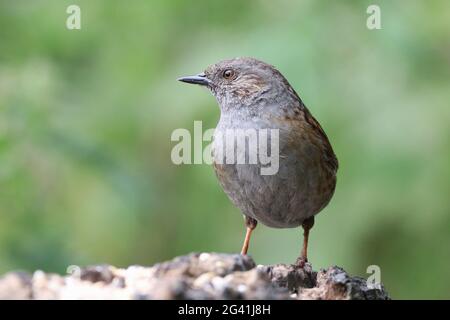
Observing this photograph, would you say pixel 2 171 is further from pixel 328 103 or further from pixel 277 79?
pixel 328 103

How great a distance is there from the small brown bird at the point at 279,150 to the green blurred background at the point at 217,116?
25.7 inches

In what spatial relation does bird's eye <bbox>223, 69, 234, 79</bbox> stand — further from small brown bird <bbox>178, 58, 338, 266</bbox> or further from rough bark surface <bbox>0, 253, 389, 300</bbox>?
rough bark surface <bbox>0, 253, 389, 300</bbox>

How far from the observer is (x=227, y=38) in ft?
22.9

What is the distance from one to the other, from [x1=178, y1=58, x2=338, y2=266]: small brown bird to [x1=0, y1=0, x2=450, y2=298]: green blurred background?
65 cm

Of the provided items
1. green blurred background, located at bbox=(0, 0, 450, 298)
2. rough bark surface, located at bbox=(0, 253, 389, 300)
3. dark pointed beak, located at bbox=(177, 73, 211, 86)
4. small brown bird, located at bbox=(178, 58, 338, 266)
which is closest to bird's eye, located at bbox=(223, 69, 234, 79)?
small brown bird, located at bbox=(178, 58, 338, 266)

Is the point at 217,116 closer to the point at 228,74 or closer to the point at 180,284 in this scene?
the point at 228,74

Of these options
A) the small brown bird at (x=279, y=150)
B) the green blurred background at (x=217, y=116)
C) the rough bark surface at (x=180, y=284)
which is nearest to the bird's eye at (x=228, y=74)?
the small brown bird at (x=279, y=150)

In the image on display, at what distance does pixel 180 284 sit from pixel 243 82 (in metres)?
2.69

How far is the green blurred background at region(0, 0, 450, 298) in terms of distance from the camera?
6.21 metres

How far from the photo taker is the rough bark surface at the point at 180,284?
3.43 meters

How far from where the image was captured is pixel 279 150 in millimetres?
5305

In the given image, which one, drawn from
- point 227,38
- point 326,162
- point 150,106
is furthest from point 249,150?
point 150,106

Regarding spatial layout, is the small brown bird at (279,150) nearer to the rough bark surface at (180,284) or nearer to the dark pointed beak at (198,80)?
the dark pointed beak at (198,80)
